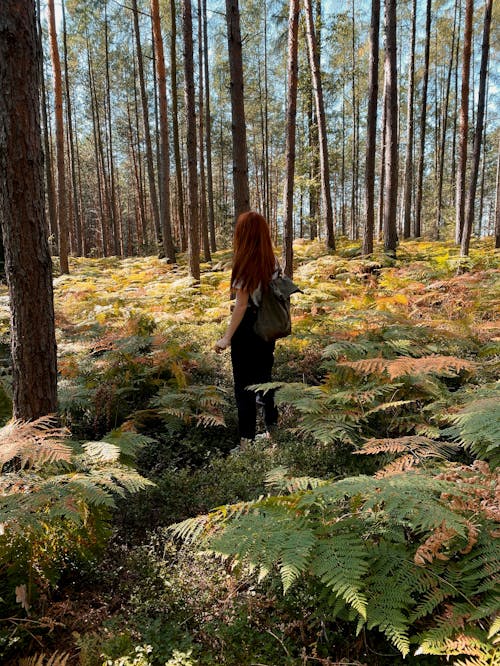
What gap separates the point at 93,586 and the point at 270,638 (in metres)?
1.06

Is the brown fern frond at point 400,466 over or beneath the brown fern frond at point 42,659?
over

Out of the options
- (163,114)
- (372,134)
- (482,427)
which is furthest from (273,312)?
(163,114)

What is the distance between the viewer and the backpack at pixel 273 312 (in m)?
3.94

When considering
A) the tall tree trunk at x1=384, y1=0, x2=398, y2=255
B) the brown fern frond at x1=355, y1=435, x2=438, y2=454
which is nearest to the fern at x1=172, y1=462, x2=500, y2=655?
the brown fern frond at x1=355, y1=435, x2=438, y2=454

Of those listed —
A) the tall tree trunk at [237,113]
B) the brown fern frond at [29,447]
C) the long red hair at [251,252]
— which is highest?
the tall tree trunk at [237,113]

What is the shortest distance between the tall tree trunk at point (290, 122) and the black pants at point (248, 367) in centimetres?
556

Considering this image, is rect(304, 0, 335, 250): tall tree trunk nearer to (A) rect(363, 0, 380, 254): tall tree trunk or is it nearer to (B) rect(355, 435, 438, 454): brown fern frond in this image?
(A) rect(363, 0, 380, 254): tall tree trunk

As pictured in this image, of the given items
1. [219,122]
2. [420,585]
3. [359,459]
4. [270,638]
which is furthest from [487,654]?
[219,122]

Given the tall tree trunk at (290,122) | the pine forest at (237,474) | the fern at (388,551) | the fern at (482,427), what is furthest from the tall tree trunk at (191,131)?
the fern at (388,551)

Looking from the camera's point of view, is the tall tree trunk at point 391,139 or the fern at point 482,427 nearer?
the fern at point 482,427

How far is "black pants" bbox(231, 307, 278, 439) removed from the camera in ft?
13.1

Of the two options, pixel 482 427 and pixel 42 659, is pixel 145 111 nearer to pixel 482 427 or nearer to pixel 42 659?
pixel 482 427

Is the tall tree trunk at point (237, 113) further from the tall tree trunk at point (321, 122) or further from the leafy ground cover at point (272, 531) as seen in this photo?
the tall tree trunk at point (321, 122)

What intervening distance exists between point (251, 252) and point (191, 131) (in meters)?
7.36
